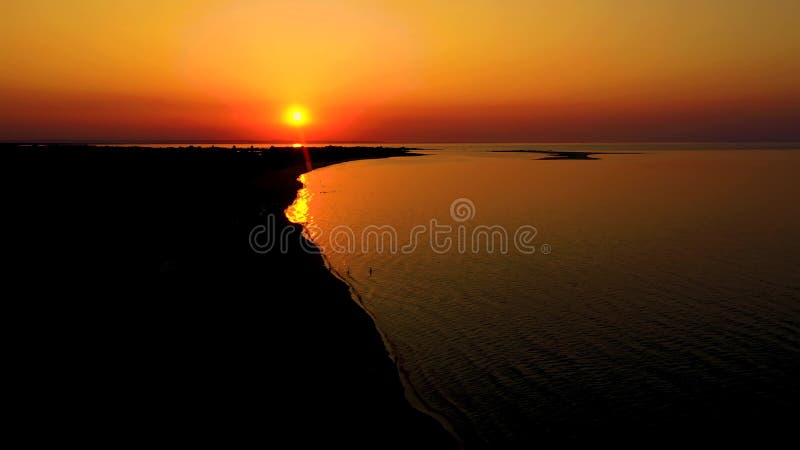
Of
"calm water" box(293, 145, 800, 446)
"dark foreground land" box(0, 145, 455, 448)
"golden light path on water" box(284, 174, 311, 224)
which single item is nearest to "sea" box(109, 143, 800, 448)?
"calm water" box(293, 145, 800, 446)

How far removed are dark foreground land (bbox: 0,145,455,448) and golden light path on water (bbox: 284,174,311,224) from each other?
1332 centimetres

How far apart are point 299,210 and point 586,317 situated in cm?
3090

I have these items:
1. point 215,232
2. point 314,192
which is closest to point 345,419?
point 215,232

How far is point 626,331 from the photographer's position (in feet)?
52.4

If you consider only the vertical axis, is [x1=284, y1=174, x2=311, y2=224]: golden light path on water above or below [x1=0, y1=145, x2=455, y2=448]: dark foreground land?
below

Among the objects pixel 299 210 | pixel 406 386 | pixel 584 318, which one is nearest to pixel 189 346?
pixel 406 386

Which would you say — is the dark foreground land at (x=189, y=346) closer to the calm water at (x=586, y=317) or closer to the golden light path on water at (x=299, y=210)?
the calm water at (x=586, y=317)

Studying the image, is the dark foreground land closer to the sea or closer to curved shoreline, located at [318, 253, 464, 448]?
curved shoreline, located at [318, 253, 464, 448]

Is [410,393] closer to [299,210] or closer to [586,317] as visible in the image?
[586,317]

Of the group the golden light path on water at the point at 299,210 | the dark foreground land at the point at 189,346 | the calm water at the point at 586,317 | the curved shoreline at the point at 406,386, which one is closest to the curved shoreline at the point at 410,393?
the curved shoreline at the point at 406,386

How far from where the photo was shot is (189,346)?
12453mm

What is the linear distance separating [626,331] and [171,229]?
850 inches

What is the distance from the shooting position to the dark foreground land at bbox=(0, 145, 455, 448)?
923 centimetres

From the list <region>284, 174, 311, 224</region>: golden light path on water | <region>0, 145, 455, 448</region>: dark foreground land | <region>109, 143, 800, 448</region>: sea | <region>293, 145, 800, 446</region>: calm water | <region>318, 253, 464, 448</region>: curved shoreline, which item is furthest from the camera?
<region>284, 174, 311, 224</region>: golden light path on water
